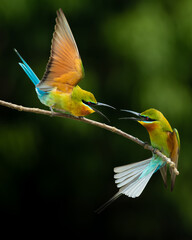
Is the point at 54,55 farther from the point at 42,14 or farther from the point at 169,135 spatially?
the point at 42,14

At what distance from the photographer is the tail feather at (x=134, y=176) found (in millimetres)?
1202

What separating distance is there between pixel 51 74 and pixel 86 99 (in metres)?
0.13

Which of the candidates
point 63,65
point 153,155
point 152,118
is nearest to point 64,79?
point 63,65

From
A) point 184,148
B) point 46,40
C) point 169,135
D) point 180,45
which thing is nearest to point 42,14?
point 46,40


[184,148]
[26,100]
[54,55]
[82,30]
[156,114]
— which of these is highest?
[82,30]

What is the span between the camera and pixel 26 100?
11.7 feet

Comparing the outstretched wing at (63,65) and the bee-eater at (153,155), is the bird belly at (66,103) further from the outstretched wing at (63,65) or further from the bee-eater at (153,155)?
the bee-eater at (153,155)

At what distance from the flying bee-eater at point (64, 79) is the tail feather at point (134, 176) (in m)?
0.26

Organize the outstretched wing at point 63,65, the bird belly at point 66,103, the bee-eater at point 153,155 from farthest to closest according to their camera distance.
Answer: the bee-eater at point 153,155 → the bird belly at point 66,103 → the outstretched wing at point 63,65

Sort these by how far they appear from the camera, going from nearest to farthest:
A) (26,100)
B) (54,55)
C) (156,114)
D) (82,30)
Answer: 1. (54,55)
2. (156,114)
3. (26,100)
4. (82,30)

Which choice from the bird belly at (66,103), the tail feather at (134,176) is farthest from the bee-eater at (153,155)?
the bird belly at (66,103)

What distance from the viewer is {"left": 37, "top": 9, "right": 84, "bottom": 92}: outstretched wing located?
101 centimetres

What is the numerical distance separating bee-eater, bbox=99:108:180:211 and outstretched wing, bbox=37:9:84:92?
0.84 ft

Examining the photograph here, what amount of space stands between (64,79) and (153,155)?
477mm
